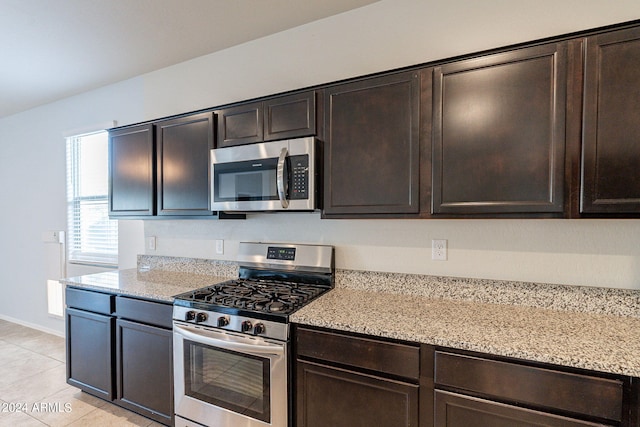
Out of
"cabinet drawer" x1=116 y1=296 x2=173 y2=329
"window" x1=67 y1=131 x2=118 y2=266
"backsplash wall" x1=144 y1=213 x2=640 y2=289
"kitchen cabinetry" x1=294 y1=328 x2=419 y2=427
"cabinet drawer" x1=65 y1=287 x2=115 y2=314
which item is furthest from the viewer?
"window" x1=67 y1=131 x2=118 y2=266

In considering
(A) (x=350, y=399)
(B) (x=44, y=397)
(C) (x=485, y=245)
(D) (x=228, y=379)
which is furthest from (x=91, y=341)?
(C) (x=485, y=245)

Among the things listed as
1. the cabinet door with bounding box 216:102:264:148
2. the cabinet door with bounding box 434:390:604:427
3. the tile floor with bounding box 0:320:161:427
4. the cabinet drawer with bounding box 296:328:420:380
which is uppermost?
the cabinet door with bounding box 216:102:264:148

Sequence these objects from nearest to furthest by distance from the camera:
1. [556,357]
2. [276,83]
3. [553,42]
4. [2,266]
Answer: [556,357] → [553,42] → [276,83] → [2,266]

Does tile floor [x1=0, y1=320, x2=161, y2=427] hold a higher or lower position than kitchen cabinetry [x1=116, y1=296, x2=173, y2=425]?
lower

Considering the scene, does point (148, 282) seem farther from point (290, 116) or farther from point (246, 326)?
point (290, 116)

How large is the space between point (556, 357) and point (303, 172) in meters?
1.40

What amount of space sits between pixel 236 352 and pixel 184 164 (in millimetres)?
1388

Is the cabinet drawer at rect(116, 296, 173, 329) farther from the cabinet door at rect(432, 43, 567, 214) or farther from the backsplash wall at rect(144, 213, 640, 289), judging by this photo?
the cabinet door at rect(432, 43, 567, 214)

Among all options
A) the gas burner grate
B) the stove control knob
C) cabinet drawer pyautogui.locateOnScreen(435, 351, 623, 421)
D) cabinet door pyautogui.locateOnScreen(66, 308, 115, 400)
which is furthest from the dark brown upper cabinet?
cabinet door pyautogui.locateOnScreen(66, 308, 115, 400)

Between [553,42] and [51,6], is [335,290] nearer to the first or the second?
[553,42]

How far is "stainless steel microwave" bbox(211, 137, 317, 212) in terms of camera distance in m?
1.85

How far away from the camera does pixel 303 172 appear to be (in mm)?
1861

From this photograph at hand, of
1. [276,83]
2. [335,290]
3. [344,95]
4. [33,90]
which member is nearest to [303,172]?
[344,95]

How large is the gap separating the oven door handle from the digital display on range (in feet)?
2.31
